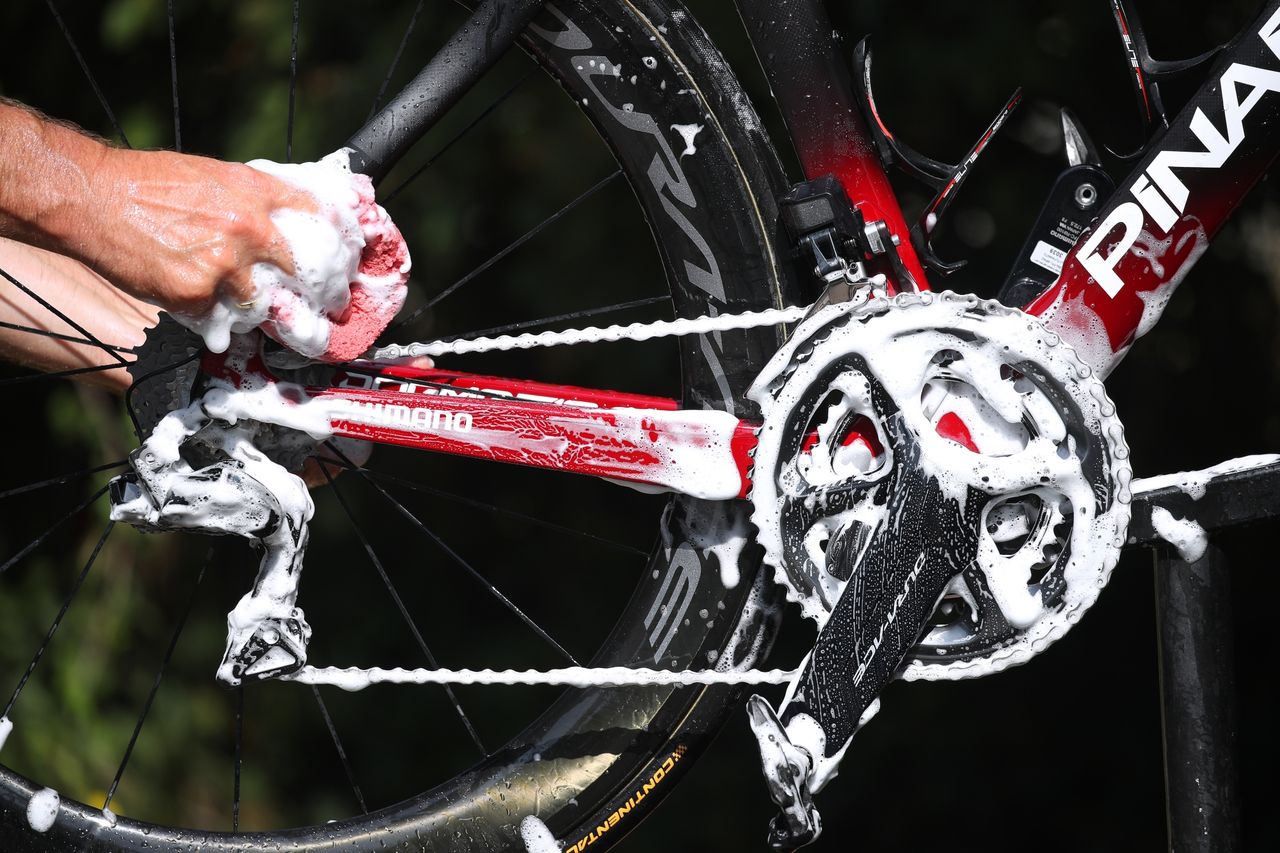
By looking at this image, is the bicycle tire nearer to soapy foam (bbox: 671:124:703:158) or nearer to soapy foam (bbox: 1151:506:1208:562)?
soapy foam (bbox: 671:124:703:158)

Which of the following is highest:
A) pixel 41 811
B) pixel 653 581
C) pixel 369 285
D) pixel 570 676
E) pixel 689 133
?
pixel 689 133

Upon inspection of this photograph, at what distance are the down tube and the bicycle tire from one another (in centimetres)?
22

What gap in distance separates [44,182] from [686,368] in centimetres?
47

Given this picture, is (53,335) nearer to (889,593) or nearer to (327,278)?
(327,278)

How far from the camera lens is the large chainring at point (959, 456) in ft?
2.66

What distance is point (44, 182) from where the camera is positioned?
30.5 inches

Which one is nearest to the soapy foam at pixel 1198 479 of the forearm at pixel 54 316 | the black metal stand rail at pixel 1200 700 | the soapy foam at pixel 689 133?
the black metal stand rail at pixel 1200 700

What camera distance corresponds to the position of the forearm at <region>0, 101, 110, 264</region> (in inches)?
30.3

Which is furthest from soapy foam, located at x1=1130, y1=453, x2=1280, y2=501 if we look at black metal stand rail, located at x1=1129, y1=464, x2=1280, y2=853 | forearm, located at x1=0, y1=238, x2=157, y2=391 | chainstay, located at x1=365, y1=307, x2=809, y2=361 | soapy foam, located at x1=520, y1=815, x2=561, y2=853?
forearm, located at x1=0, y1=238, x2=157, y2=391

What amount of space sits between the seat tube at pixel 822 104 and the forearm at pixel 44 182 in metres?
0.48

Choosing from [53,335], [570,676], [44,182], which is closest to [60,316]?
[53,335]

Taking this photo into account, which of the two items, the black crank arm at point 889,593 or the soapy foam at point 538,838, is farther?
the soapy foam at point 538,838

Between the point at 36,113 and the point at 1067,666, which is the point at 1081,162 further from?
the point at 1067,666

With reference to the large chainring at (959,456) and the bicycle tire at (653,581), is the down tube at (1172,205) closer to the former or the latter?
the large chainring at (959,456)
